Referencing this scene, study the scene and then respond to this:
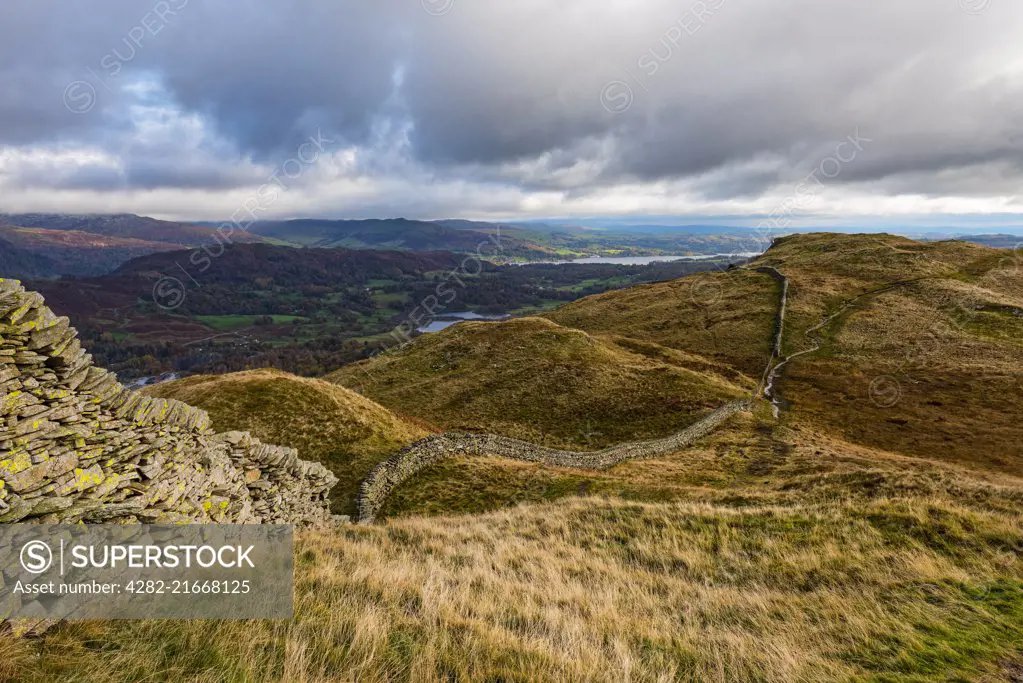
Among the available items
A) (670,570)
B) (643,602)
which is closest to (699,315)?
(670,570)

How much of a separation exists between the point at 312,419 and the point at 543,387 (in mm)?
25962

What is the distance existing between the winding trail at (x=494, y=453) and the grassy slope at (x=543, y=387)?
229cm

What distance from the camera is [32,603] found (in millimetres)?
5227

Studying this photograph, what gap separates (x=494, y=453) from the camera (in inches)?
1208

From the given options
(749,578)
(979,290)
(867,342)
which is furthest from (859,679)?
(979,290)

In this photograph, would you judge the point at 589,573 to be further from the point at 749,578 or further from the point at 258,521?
the point at 258,521

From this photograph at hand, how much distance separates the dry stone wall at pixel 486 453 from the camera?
24047 mm

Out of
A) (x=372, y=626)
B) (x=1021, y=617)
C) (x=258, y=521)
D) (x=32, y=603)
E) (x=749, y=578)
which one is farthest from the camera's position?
(x=258, y=521)

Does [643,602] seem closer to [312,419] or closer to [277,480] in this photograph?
[277,480]

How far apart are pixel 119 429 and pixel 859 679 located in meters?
13.2

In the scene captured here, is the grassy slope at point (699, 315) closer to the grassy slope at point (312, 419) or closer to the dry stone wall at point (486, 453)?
the dry stone wall at point (486, 453)

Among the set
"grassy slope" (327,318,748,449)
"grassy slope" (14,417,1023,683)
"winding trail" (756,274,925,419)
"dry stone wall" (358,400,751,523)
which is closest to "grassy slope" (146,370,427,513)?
"dry stone wall" (358,400,751,523)

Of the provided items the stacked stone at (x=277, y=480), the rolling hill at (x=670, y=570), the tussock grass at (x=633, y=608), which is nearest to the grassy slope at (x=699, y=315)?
the rolling hill at (x=670, y=570)

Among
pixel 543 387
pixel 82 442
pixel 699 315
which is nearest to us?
pixel 82 442
